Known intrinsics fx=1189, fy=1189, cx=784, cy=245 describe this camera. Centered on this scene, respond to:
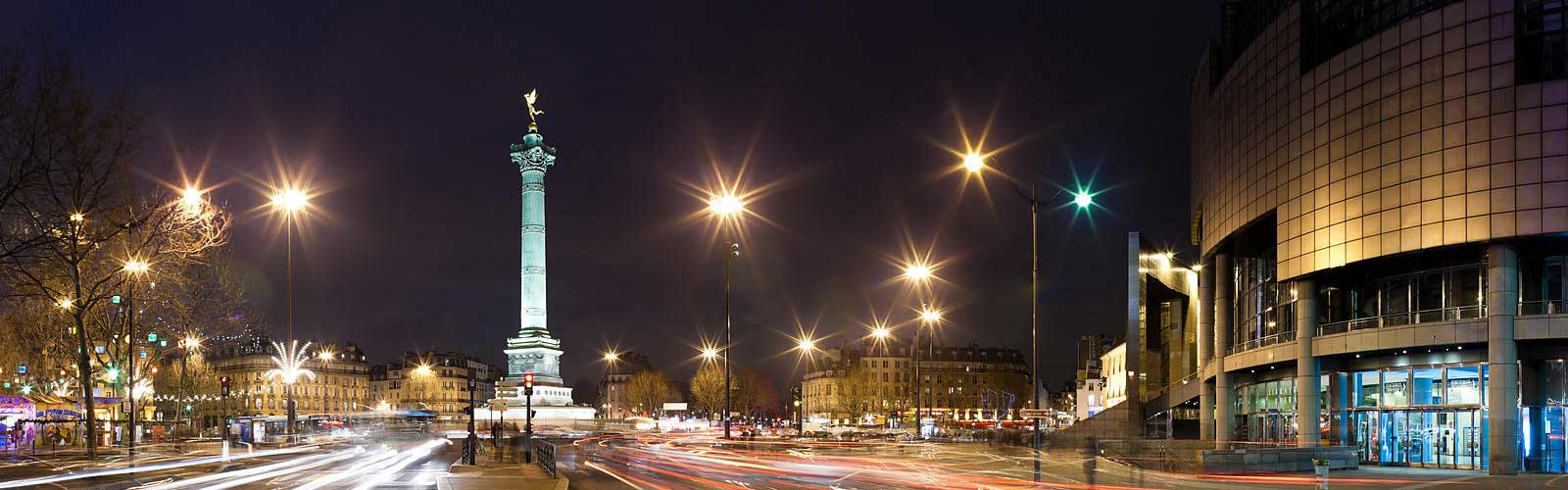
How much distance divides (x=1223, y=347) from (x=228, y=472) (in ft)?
169

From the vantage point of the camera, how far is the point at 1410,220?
47281 mm

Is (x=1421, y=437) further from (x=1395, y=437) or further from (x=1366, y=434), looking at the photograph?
(x=1366, y=434)

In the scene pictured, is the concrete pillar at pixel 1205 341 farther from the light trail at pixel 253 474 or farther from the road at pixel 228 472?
the light trail at pixel 253 474

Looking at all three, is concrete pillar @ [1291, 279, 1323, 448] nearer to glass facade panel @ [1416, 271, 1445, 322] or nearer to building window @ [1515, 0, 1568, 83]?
glass facade panel @ [1416, 271, 1445, 322]

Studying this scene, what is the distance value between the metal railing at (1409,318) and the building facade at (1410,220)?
9cm

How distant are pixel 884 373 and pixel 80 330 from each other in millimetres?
151898

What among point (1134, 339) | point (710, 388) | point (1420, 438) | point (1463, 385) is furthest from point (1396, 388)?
point (710, 388)

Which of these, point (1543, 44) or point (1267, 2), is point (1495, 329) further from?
point (1267, 2)

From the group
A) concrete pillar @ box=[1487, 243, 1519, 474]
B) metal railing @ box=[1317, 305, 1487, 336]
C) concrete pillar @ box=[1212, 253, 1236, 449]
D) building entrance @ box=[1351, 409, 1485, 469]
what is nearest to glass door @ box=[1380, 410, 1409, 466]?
building entrance @ box=[1351, 409, 1485, 469]

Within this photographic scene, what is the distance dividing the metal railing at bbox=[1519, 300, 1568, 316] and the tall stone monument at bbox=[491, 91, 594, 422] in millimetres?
78088

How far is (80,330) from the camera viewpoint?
4288 centimetres

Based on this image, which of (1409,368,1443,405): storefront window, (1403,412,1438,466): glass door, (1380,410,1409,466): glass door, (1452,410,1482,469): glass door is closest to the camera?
(1452,410,1482,469): glass door

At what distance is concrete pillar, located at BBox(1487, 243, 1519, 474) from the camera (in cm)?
4447

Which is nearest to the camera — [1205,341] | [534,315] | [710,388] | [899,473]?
[899,473]
